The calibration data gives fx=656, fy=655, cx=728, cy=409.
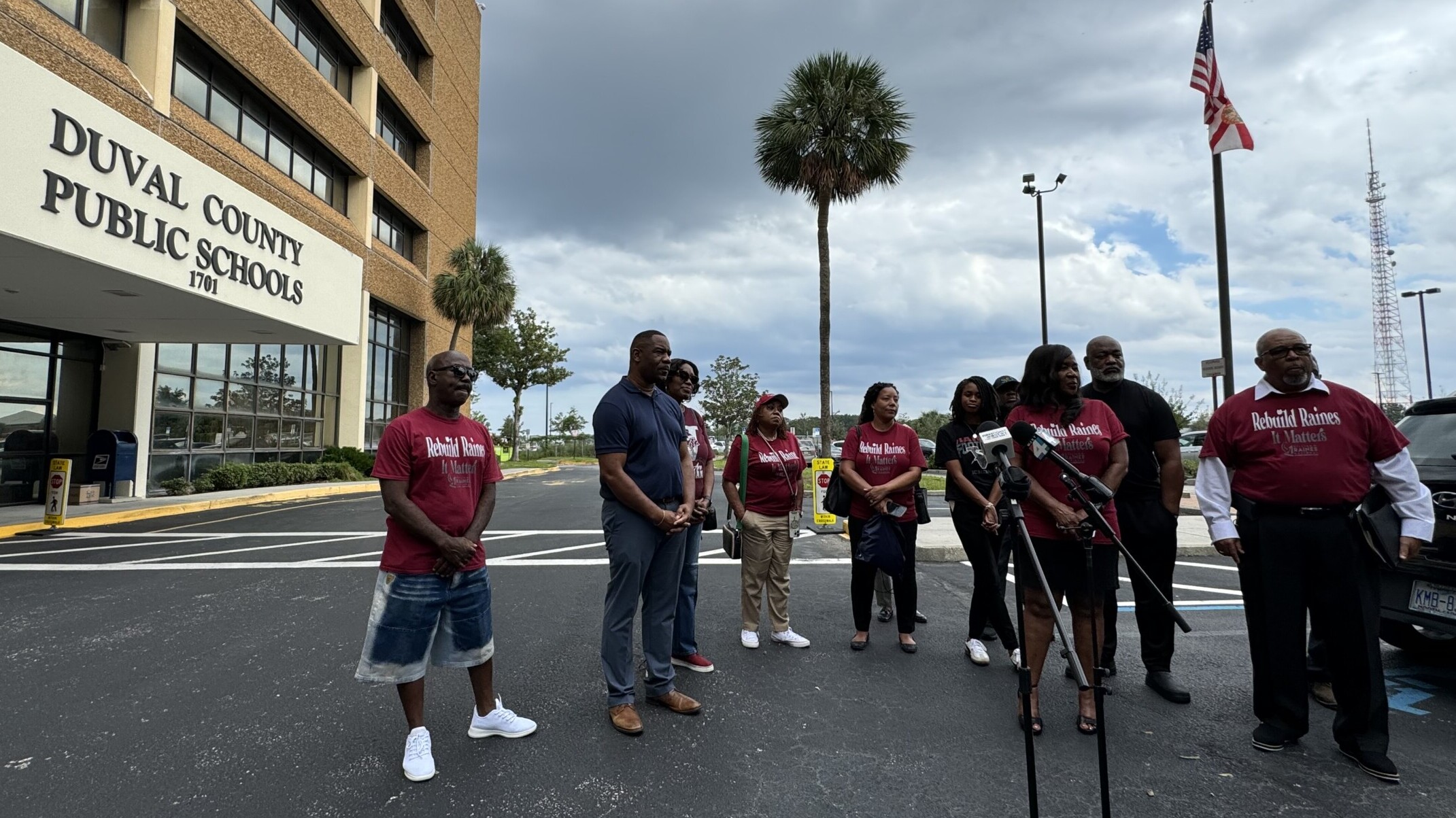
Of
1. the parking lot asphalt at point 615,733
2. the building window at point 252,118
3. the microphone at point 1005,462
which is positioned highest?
the building window at point 252,118

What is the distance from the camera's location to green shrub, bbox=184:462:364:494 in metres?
15.0

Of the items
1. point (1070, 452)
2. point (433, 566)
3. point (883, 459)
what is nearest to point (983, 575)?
point (883, 459)

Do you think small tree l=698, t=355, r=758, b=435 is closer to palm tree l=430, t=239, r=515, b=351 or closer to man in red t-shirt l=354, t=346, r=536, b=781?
palm tree l=430, t=239, r=515, b=351

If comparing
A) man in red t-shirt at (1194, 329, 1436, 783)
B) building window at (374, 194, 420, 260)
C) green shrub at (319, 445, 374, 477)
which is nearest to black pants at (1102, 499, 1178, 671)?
man in red t-shirt at (1194, 329, 1436, 783)

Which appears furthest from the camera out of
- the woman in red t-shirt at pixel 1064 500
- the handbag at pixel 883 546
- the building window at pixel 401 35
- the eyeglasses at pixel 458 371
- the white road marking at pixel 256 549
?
the building window at pixel 401 35

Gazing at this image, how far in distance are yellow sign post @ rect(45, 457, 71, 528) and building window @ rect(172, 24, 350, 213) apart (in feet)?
28.7

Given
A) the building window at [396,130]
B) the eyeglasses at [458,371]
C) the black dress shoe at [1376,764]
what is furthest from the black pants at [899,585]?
the building window at [396,130]

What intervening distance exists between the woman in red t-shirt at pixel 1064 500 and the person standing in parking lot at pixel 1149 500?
40cm

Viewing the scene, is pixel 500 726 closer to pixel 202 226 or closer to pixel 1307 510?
pixel 1307 510

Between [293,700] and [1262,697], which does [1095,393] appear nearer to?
[1262,697]

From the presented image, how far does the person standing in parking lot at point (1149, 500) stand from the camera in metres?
3.72

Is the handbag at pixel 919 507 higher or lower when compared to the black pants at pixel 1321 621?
higher

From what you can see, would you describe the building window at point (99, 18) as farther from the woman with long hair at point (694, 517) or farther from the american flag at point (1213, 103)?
the american flag at point (1213, 103)

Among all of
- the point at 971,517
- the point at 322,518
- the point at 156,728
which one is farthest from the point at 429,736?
the point at 322,518
